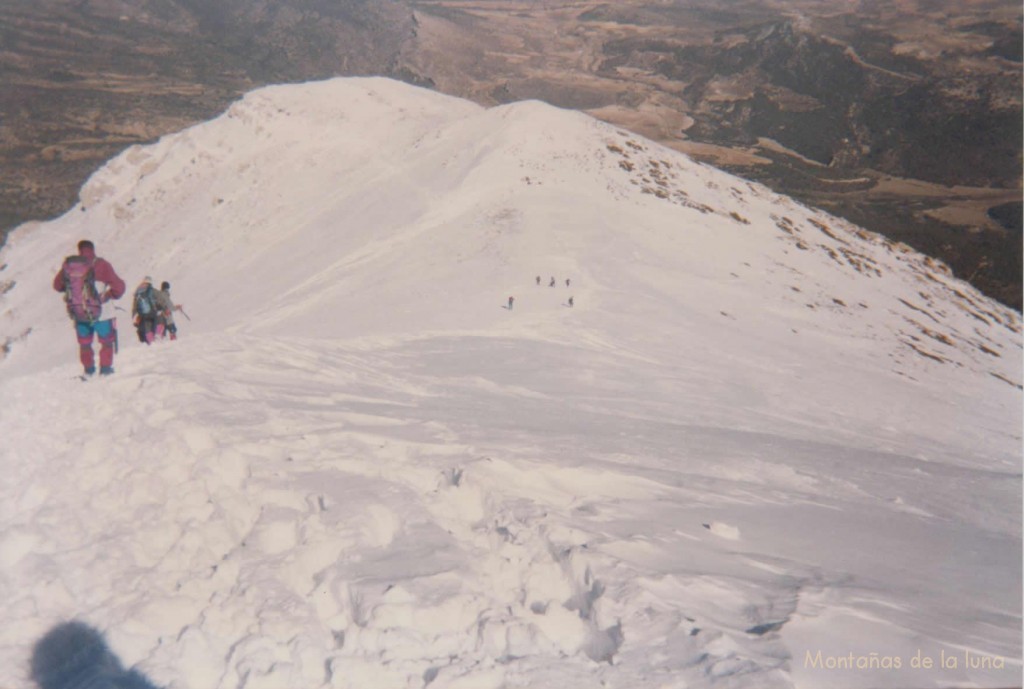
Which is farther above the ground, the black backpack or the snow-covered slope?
the black backpack

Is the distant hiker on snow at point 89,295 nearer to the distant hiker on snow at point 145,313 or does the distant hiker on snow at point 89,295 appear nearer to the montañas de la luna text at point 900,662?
the distant hiker on snow at point 145,313

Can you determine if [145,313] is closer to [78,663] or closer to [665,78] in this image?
[78,663]

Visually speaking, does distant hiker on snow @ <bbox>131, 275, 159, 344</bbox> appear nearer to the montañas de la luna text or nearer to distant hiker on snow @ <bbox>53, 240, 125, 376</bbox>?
distant hiker on snow @ <bbox>53, 240, 125, 376</bbox>

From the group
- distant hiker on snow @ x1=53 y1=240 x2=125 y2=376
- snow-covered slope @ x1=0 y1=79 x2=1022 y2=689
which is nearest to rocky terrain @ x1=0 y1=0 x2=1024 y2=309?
snow-covered slope @ x1=0 y1=79 x2=1022 y2=689

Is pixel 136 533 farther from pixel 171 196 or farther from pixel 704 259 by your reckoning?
pixel 171 196

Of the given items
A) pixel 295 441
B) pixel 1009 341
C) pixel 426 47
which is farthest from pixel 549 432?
pixel 426 47

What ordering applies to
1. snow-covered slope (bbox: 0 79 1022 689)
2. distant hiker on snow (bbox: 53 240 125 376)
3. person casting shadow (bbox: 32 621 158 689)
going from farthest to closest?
distant hiker on snow (bbox: 53 240 125 376) → snow-covered slope (bbox: 0 79 1022 689) → person casting shadow (bbox: 32 621 158 689)

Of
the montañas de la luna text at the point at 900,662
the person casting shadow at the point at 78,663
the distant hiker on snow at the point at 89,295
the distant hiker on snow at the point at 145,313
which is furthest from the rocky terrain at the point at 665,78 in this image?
the person casting shadow at the point at 78,663

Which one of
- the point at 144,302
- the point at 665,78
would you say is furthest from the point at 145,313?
the point at 665,78
